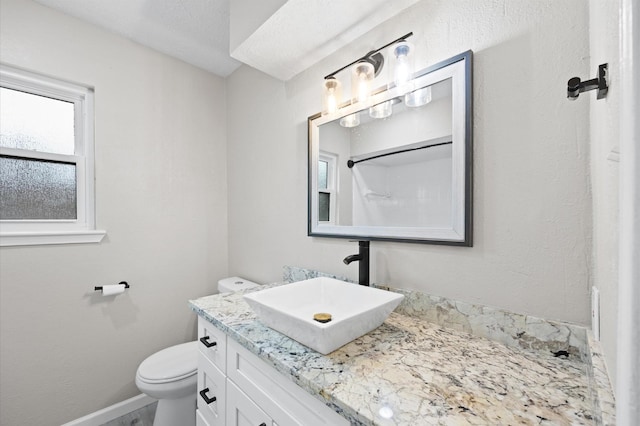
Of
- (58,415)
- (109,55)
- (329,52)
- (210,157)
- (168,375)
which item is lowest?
(58,415)

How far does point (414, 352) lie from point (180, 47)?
2331 millimetres

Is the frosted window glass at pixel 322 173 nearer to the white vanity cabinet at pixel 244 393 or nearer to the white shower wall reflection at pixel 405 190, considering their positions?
the white shower wall reflection at pixel 405 190

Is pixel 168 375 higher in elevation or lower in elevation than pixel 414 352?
lower

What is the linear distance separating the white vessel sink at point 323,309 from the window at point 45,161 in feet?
4.48

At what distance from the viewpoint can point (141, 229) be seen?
6.25 feet

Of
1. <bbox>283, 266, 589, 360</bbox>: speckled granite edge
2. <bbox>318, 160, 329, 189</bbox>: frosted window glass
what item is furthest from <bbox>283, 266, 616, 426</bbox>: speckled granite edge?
<bbox>318, 160, 329, 189</bbox>: frosted window glass

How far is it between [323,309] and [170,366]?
3.40 feet

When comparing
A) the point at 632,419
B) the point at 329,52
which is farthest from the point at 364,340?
the point at 329,52

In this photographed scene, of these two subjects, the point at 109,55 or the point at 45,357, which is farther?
the point at 109,55

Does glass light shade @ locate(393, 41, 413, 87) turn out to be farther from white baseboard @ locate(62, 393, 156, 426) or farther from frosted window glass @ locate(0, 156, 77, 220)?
white baseboard @ locate(62, 393, 156, 426)

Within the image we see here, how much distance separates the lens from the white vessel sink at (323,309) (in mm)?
804

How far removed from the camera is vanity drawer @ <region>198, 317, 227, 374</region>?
1.09m

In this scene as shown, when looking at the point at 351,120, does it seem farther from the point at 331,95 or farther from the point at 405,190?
the point at 405,190

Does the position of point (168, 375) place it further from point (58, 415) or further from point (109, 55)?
point (109, 55)
